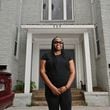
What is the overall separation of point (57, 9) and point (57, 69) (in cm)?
727

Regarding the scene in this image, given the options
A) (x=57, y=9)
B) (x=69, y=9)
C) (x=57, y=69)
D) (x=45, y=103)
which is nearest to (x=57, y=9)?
(x=57, y=9)

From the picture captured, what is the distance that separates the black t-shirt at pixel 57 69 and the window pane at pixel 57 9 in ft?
22.4

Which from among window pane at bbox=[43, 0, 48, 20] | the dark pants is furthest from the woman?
window pane at bbox=[43, 0, 48, 20]

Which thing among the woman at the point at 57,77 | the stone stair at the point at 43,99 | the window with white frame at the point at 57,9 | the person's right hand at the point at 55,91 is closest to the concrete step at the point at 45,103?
→ the stone stair at the point at 43,99

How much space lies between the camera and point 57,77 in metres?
2.30

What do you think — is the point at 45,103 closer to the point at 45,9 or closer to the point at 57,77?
the point at 57,77

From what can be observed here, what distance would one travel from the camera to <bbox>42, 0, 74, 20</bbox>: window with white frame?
8.96m

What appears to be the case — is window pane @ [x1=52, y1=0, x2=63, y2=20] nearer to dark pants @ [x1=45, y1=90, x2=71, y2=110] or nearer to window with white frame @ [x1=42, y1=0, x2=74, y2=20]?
window with white frame @ [x1=42, y1=0, x2=74, y2=20]

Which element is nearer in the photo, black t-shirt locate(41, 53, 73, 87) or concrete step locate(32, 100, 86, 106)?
black t-shirt locate(41, 53, 73, 87)

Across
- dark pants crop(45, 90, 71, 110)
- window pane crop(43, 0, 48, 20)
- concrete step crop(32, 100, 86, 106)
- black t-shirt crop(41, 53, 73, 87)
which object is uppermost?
window pane crop(43, 0, 48, 20)

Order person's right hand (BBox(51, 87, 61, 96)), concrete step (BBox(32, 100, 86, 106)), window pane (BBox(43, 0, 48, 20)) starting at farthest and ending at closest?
1. window pane (BBox(43, 0, 48, 20))
2. concrete step (BBox(32, 100, 86, 106))
3. person's right hand (BBox(51, 87, 61, 96))

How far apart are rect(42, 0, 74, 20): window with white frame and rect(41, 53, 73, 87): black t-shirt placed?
6776 millimetres

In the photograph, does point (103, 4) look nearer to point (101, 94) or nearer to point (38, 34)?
point (38, 34)

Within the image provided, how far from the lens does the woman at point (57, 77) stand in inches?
88.8
